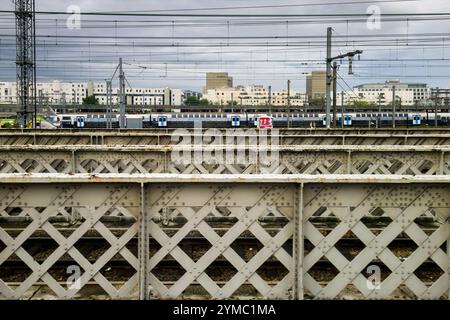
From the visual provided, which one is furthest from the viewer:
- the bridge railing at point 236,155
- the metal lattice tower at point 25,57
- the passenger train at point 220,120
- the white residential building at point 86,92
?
the white residential building at point 86,92

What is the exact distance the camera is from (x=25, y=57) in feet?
76.2

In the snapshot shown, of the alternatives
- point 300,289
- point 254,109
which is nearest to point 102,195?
point 300,289

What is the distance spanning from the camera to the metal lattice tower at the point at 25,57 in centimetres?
2214

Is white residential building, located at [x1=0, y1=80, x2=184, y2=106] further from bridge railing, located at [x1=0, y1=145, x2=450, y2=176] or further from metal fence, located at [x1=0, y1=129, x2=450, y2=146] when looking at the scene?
bridge railing, located at [x1=0, y1=145, x2=450, y2=176]

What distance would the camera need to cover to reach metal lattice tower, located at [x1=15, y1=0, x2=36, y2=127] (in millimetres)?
22141

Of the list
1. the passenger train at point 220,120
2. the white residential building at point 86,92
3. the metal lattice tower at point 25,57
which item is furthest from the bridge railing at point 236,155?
the white residential building at point 86,92

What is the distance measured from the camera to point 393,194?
3893 mm

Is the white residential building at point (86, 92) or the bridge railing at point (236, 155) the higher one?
the white residential building at point (86, 92)

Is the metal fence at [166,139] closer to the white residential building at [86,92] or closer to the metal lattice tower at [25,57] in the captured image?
the metal lattice tower at [25,57]

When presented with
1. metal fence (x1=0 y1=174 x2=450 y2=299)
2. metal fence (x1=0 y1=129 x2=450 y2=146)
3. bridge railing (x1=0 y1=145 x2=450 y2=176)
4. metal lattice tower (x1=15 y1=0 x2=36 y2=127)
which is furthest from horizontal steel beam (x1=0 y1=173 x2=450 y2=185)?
metal lattice tower (x1=15 y1=0 x2=36 y2=127)

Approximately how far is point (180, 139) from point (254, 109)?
49.3 meters

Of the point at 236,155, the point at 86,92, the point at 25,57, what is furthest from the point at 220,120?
the point at 86,92

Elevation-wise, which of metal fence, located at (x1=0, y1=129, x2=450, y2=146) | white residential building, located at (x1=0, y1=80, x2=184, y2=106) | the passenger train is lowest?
metal fence, located at (x1=0, y1=129, x2=450, y2=146)

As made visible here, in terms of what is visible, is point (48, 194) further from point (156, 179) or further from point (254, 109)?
point (254, 109)
